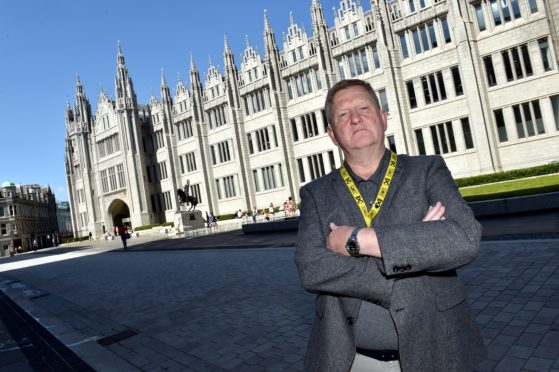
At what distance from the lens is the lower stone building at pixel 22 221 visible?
7130 cm

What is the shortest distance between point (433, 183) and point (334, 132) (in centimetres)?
52

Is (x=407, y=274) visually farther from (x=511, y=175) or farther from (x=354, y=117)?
(x=511, y=175)

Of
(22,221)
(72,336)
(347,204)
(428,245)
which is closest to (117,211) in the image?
(22,221)

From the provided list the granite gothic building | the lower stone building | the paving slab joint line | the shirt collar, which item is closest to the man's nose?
the shirt collar

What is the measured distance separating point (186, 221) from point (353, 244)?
30.3m

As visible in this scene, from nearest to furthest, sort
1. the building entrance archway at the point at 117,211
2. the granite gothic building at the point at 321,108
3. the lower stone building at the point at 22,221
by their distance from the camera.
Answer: the granite gothic building at the point at 321,108 → the building entrance archway at the point at 117,211 → the lower stone building at the point at 22,221

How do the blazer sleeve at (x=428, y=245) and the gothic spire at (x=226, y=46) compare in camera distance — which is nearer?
the blazer sleeve at (x=428, y=245)

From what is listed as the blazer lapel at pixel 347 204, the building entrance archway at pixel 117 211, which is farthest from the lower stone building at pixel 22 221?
the blazer lapel at pixel 347 204

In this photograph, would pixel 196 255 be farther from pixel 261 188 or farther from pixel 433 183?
pixel 261 188

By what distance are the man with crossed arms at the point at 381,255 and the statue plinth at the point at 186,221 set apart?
97.0 feet

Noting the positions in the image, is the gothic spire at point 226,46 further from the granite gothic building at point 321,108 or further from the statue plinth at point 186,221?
the statue plinth at point 186,221

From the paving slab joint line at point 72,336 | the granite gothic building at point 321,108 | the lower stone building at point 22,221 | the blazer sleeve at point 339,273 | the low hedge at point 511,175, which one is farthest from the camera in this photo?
the lower stone building at point 22,221

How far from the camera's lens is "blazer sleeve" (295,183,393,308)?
58.4 inches

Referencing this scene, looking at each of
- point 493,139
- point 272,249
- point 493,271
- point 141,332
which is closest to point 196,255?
point 272,249
